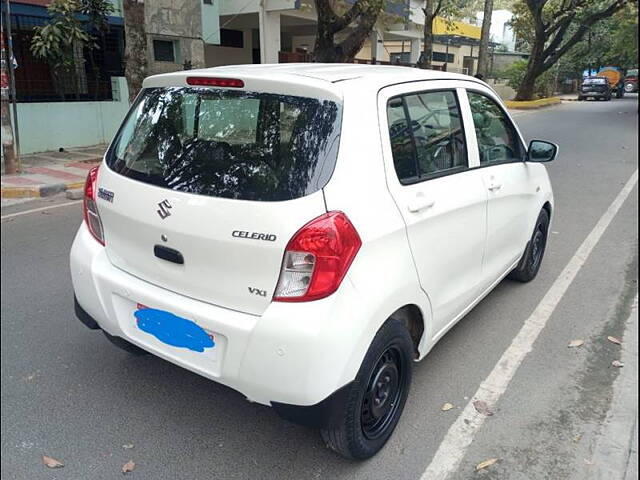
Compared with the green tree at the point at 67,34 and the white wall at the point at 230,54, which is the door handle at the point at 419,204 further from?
the white wall at the point at 230,54

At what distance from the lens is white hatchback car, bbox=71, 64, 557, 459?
210cm

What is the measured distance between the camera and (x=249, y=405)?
9.45ft

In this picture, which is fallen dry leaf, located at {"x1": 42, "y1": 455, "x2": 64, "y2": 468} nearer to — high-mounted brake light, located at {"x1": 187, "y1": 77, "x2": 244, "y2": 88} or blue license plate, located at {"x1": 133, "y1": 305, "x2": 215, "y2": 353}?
blue license plate, located at {"x1": 133, "y1": 305, "x2": 215, "y2": 353}

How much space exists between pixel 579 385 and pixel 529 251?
1.49 metres

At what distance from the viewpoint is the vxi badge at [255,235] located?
2.08 metres

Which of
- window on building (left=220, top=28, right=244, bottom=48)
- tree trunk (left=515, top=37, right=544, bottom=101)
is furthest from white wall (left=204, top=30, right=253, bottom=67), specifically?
tree trunk (left=515, top=37, right=544, bottom=101)

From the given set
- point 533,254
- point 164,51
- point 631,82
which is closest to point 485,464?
point 533,254

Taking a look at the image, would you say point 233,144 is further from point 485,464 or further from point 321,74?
point 485,464

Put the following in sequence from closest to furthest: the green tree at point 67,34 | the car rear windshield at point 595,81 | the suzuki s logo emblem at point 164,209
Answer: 1. the suzuki s logo emblem at point 164,209
2. the green tree at point 67,34
3. the car rear windshield at point 595,81

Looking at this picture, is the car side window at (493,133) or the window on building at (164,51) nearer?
the car side window at (493,133)

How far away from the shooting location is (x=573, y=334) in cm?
387

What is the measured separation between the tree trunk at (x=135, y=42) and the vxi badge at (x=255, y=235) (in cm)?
858

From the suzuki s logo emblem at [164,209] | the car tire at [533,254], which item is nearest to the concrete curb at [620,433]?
the car tire at [533,254]

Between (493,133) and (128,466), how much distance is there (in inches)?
115
